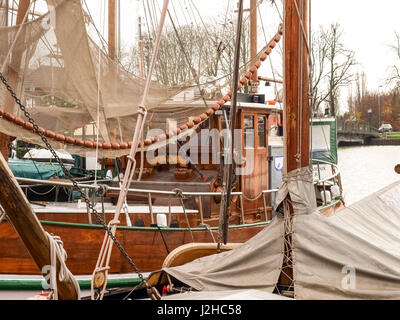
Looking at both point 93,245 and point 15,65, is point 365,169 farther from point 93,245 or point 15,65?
point 15,65

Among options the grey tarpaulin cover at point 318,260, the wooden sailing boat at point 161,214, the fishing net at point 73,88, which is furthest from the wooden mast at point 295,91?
the fishing net at point 73,88

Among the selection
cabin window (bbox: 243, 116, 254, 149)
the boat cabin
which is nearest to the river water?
the boat cabin

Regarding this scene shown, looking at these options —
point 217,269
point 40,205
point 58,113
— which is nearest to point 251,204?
point 40,205

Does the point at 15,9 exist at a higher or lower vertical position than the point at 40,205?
higher

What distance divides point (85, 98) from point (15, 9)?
50.6 inches

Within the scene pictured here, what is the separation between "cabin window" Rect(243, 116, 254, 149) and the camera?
30.2ft

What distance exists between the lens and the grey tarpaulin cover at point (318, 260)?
3594 mm

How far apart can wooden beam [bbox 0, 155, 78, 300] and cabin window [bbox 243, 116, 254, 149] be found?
6521 mm

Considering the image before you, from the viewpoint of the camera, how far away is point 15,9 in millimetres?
5734

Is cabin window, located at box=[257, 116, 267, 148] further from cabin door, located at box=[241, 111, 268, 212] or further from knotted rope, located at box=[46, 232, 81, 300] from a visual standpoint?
knotted rope, located at box=[46, 232, 81, 300]

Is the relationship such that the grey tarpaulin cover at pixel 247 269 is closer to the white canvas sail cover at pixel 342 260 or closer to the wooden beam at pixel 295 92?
the white canvas sail cover at pixel 342 260

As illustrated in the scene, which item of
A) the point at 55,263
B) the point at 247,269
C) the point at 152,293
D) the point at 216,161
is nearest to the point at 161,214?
the point at 216,161

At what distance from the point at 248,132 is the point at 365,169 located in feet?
86.2
